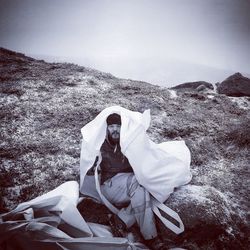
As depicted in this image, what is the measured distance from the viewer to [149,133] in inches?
219

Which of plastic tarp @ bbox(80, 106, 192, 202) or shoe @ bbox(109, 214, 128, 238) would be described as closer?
shoe @ bbox(109, 214, 128, 238)

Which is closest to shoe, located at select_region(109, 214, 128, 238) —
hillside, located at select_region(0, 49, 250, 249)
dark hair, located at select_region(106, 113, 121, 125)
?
hillside, located at select_region(0, 49, 250, 249)

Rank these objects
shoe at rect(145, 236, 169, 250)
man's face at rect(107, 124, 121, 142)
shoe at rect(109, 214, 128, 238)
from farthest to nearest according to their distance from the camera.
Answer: man's face at rect(107, 124, 121, 142) < shoe at rect(109, 214, 128, 238) < shoe at rect(145, 236, 169, 250)

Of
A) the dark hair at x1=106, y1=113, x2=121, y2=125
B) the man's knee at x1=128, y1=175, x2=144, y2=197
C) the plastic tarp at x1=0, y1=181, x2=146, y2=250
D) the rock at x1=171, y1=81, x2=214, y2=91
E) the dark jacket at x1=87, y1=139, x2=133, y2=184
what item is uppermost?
the rock at x1=171, y1=81, x2=214, y2=91

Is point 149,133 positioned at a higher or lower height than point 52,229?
higher

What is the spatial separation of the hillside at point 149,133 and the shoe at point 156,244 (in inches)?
4.5

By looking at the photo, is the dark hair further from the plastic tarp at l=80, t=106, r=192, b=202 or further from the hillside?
the hillside

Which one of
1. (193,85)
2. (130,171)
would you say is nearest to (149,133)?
(130,171)

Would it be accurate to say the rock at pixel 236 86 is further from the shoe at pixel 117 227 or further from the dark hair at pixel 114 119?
the shoe at pixel 117 227

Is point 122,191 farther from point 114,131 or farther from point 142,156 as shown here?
point 114,131

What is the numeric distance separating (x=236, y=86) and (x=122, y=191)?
7.26m

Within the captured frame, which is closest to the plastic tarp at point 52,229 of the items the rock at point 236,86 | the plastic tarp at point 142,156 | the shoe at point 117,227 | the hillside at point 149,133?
the shoe at point 117,227

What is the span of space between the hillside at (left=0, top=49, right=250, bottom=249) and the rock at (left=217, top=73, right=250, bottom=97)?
3.16ft

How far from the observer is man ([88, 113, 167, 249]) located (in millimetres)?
3160
